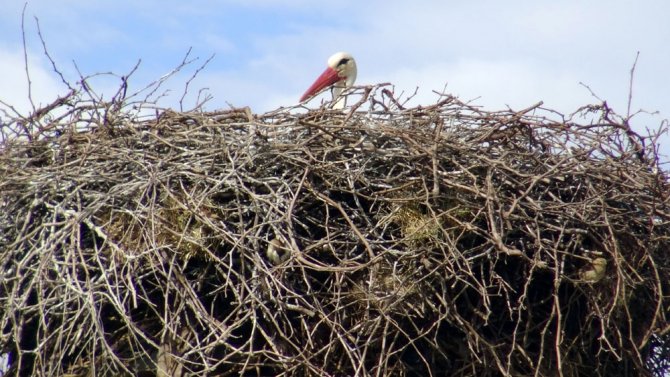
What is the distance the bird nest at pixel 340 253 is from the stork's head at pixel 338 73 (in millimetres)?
2029

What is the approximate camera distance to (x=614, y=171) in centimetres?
423

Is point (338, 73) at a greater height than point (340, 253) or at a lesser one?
greater

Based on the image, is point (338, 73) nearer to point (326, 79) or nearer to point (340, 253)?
point (326, 79)

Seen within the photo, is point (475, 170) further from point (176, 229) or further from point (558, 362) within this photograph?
point (176, 229)

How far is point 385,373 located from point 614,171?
48.3 inches

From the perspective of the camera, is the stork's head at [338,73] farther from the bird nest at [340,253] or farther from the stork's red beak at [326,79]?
the bird nest at [340,253]

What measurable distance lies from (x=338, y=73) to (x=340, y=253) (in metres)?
2.58

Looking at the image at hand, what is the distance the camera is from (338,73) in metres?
6.45

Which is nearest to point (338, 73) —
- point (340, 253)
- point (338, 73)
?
point (338, 73)

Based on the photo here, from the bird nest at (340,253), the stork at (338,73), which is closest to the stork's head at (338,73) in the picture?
the stork at (338,73)

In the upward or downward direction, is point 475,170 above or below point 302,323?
above

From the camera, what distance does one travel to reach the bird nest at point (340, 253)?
3.86 meters

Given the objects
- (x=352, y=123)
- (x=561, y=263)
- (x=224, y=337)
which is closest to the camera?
(x=224, y=337)

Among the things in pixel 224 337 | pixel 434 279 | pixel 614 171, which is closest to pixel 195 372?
pixel 224 337
